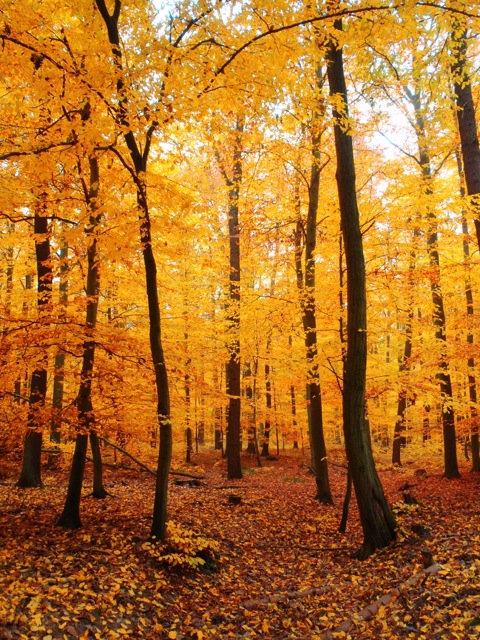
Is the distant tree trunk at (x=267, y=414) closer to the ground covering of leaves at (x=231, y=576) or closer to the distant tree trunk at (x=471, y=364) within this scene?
the distant tree trunk at (x=471, y=364)

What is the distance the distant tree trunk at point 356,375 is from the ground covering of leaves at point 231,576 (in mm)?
356

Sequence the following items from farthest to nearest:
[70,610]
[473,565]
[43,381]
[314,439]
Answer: [314,439]
[43,381]
[473,565]
[70,610]

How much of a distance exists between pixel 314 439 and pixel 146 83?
805 cm

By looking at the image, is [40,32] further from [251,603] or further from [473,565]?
[473,565]

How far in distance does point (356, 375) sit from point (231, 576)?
3272 mm

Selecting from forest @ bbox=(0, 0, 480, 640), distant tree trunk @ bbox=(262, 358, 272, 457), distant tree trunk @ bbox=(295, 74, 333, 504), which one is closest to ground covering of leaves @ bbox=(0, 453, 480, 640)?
forest @ bbox=(0, 0, 480, 640)

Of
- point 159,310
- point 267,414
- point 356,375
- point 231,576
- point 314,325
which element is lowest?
point 231,576

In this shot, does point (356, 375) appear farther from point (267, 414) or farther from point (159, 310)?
point (267, 414)

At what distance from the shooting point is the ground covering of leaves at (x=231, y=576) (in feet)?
13.1

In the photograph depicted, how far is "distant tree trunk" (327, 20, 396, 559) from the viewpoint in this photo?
19.7 ft

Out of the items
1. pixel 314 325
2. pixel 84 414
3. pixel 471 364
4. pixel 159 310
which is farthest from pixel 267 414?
pixel 84 414

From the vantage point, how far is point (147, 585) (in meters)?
4.94

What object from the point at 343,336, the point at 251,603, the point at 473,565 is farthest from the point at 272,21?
the point at 251,603

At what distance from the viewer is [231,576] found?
5.70m
